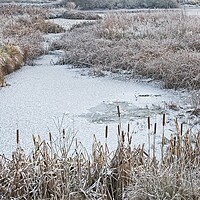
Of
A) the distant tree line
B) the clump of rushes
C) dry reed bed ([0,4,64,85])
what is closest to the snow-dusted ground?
the clump of rushes

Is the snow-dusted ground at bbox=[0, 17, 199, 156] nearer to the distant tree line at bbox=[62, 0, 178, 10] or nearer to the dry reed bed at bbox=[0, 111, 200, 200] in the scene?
the dry reed bed at bbox=[0, 111, 200, 200]

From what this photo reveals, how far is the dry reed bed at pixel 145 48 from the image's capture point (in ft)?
22.3

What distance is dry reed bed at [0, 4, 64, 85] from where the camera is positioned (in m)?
8.07

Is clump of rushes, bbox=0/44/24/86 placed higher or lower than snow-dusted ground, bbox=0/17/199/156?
higher

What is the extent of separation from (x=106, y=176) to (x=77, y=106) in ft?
8.62

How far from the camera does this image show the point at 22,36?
441 inches

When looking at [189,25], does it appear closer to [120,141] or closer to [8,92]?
[8,92]

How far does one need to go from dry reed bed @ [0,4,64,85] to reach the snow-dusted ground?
0.39m

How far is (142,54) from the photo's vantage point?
7.91 m

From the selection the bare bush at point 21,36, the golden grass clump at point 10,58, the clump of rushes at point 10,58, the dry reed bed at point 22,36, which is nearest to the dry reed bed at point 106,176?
the dry reed bed at point 22,36

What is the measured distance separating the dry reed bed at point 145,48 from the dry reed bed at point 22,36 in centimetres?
73

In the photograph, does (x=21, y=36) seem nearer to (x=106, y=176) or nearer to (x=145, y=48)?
(x=145, y=48)

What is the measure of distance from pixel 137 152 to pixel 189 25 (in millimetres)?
7222

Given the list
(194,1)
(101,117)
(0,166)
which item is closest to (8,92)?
(101,117)
